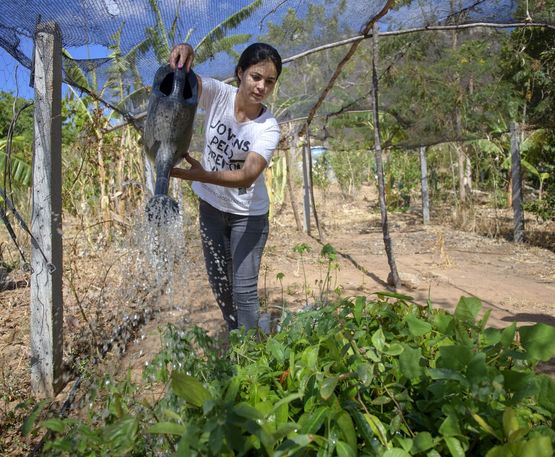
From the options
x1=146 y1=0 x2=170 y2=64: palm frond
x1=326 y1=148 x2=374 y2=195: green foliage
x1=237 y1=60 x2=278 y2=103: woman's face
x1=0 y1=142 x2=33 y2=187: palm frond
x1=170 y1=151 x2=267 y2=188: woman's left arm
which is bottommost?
x1=170 y1=151 x2=267 y2=188: woman's left arm

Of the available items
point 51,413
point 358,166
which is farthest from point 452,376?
point 358,166

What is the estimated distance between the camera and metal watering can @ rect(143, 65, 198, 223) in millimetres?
1346

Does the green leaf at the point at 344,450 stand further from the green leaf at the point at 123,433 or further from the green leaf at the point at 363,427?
the green leaf at the point at 123,433

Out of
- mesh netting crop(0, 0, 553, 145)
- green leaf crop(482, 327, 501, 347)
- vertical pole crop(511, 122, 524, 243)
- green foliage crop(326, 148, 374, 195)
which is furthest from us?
green foliage crop(326, 148, 374, 195)

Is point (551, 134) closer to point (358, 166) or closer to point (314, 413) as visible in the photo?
point (314, 413)

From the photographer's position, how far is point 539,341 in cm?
75

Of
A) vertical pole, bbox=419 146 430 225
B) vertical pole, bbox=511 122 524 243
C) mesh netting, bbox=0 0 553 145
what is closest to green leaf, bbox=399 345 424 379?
mesh netting, bbox=0 0 553 145

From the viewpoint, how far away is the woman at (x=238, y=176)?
1.83 meters

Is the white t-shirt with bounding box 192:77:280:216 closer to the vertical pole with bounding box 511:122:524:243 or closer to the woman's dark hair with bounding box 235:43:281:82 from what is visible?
the woman's dark hair with bounding box 235:43:281:82

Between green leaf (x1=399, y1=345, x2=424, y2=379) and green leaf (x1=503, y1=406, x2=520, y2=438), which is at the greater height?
green leaf (x1=399, y1=345, x2=424, y2=379)

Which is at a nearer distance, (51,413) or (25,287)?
(51,413)

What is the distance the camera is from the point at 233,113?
2010mm

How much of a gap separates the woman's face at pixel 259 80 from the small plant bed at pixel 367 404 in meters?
1.15

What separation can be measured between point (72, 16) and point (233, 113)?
1.11m
